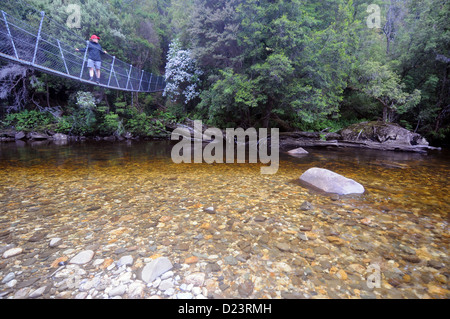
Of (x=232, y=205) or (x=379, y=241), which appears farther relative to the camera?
(x=232, y=205)

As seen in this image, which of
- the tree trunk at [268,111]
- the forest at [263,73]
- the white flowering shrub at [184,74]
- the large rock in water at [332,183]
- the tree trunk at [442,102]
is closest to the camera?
the large rock in water at [332,183]

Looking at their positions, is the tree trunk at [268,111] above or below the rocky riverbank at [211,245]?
above

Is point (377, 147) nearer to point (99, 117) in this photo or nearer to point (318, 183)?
point (318, 183)

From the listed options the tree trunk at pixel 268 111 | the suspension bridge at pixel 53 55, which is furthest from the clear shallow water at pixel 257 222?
the tree trunk at pixel 268 111

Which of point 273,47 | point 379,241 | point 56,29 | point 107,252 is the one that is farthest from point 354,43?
point 56,29

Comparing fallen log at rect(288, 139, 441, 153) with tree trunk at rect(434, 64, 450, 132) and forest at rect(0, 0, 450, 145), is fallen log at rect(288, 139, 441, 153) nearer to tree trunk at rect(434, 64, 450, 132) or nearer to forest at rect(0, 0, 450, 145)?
forest at rect(0, 0, 450, 145)

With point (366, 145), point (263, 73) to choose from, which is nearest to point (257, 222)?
point (263, 73)

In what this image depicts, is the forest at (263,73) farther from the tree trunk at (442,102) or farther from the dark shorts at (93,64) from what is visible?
the dark shorts at (93,64)

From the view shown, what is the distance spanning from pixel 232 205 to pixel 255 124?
8814 millimetres

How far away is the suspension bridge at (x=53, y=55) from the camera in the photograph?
5.88m

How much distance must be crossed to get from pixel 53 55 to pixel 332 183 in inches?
383

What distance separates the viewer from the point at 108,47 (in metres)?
13.7

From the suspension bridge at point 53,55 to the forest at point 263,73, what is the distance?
61.4 inches

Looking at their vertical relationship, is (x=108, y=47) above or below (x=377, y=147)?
above
